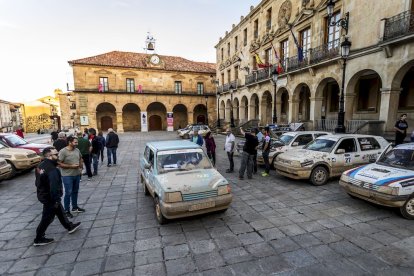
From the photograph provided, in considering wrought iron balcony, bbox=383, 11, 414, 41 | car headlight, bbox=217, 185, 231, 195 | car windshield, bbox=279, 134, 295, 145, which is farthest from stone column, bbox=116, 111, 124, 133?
wrought iron balcony, bbox=383, 11, 414, 41

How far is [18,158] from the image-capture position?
8.41 meters

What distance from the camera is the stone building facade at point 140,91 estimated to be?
29.7 m

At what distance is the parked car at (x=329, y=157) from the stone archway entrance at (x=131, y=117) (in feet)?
104

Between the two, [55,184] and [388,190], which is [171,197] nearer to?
[55,184]

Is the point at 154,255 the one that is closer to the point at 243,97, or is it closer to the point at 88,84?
the point at 243,97

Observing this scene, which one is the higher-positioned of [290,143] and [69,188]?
[290,143]

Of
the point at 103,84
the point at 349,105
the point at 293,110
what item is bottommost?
the point at 293,110

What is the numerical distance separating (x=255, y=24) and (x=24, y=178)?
23.9 m

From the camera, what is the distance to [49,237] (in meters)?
4.05

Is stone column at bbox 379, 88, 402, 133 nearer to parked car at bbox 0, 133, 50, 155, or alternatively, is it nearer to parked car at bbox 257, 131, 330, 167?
parked car at bbox 257, 131, 330, 167

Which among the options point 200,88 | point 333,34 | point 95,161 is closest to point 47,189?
point 95,161

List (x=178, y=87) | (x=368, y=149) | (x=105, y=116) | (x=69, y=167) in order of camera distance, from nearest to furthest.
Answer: (x=69, y=167) < (x=368, y=149) < (x=105, y=116) < (x=178, y=87)

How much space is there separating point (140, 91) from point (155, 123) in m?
6.58

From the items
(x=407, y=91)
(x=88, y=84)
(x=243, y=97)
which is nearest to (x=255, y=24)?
(x=243, y=97)
